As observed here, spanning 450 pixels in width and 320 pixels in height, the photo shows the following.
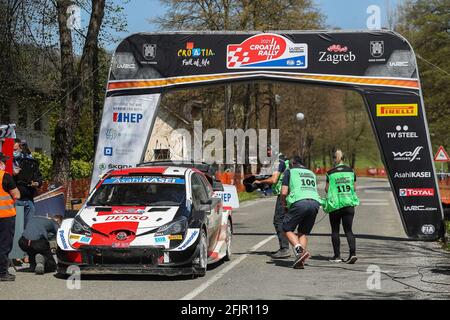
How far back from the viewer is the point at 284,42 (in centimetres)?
1767

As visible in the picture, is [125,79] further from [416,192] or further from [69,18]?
[416,192]

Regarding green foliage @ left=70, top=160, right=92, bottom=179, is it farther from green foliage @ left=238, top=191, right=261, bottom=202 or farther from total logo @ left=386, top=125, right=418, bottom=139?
total logo @ left=386, top=125, right=418, bottom=139

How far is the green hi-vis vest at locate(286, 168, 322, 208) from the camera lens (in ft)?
38.5

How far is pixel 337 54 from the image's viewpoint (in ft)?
57.3

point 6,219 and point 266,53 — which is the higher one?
point 266,53

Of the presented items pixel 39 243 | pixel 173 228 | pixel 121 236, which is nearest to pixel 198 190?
pixel 173 228

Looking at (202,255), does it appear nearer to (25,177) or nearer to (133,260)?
(133,260)

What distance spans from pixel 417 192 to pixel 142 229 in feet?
28.1

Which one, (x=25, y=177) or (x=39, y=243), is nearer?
(x=39, y=243)

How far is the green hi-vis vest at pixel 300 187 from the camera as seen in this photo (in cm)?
1173

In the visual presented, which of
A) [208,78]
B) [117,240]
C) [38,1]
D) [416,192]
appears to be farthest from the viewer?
[38,1]
